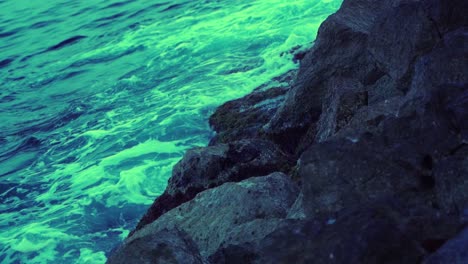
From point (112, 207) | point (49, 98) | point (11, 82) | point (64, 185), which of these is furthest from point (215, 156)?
point (11, 82)

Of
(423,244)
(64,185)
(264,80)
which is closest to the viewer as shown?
(423,244)

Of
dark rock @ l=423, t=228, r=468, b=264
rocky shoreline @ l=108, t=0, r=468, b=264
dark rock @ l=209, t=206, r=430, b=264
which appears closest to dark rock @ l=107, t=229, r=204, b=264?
rocky shoreline @ l=108, t=0, r=468, b=264

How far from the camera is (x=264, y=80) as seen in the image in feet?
38.4

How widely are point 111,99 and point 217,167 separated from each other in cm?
731

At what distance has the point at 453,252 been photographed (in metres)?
2.74

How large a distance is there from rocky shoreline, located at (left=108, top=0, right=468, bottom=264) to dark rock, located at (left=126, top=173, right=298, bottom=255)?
1 cm

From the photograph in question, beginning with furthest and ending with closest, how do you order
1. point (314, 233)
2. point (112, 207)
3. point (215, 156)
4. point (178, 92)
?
point (178, 92)
point (112, 207)
point (215, 156)
point (314, 233)

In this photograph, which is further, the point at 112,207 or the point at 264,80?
the point at 264,80

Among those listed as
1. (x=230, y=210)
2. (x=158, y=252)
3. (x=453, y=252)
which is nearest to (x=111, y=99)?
(x=230, y=210)

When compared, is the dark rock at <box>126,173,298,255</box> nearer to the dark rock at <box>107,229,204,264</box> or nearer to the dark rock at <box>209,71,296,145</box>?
the dark rock at <box>107,229,204,264</box>

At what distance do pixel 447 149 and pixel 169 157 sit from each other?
269 inches

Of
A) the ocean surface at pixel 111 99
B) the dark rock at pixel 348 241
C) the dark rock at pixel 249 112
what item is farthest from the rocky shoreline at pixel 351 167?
the ocean surface at pixel 111 99

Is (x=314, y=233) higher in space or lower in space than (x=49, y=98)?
higher

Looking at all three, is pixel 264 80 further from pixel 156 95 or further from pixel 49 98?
pixel 49 98
